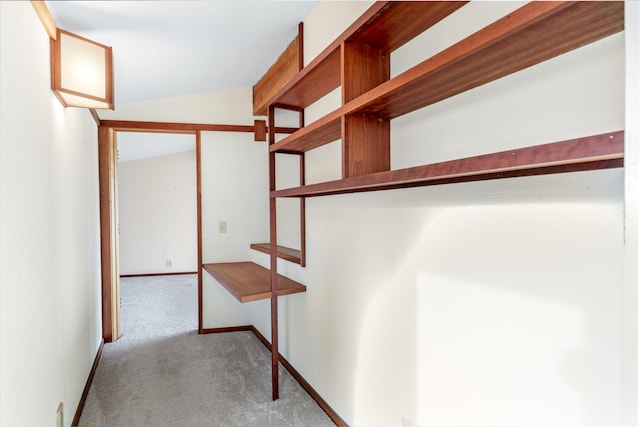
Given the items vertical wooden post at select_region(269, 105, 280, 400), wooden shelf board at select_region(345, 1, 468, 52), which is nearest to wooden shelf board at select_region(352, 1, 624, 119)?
wooden shelf board at select_region(345, 1, 468, 52)

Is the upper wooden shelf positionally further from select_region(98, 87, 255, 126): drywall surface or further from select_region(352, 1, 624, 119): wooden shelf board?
select_region(98, 87, 255, 126): drywall surface

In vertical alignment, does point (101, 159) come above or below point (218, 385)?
above

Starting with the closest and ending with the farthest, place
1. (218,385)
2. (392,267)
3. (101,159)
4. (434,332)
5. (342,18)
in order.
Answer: (434,332)
(392,267)
(342,18)
(218,385)
(101,159)

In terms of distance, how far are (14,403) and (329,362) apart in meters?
1.30

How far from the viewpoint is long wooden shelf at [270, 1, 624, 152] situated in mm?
652

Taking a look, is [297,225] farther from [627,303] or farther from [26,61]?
[627,303]

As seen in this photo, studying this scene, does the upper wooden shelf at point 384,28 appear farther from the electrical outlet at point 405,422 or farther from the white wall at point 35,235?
the electrical outlet at point 405,422

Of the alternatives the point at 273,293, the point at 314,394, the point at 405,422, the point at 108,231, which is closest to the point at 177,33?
the point at 273,293

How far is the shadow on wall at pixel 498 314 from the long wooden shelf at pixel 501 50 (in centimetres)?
34

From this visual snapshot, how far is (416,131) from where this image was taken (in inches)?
48.3

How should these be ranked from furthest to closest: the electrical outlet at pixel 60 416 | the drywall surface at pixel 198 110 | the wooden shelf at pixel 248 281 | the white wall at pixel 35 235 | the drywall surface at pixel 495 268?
the drywall surface at pixel 198 110
the wooden shelf at pixel 248 281
the electrical outlet at pixel 60 416
the white wall at pixel 35 235
the drywall surface at pixel 495 268

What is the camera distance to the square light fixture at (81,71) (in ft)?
3.67

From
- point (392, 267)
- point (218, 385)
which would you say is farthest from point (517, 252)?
point (218, 385)

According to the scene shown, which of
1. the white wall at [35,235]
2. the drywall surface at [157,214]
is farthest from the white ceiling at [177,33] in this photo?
the drywall surface at [157,214]
